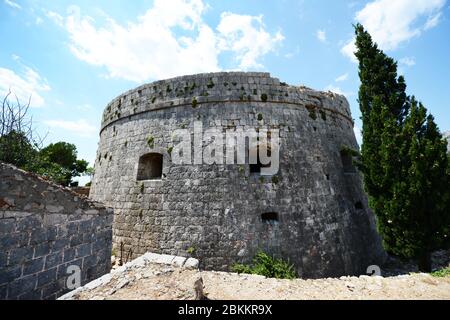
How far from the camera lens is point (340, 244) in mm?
7566

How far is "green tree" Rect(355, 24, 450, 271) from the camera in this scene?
615cm

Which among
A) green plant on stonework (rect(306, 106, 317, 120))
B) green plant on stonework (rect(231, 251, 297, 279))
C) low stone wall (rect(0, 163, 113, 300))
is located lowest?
green plant on stonework (rect(231, 251, 297, 279))

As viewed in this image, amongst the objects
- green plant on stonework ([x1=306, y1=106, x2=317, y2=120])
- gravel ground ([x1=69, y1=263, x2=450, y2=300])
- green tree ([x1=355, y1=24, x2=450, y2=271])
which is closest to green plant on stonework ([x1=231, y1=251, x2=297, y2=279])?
gravel ground ([x1=69, y1=263, x2=450, y2=300])

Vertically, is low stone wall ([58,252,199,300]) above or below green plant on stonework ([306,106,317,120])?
below

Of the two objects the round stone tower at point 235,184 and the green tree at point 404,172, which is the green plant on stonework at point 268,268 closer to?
the round stone tower at point 235,184

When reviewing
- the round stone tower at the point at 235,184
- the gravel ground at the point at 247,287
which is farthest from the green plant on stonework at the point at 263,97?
the gravel ground at the point at 247,287

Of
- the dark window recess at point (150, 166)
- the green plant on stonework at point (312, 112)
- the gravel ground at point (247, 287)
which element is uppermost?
the green plant on stonework at point (312, 112)

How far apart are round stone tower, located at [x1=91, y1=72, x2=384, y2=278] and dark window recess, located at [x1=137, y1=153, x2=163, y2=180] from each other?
0.04m

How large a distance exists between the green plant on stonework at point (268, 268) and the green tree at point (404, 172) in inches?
129

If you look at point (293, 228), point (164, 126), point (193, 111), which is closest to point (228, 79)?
point (193, 111)

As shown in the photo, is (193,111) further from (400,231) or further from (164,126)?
(400,231)

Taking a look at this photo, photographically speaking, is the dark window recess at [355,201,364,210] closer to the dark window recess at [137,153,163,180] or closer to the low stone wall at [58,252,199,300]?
the low stone wall at [58,252,199,300]

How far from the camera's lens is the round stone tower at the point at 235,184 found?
275 inches

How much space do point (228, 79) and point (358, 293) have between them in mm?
7189
